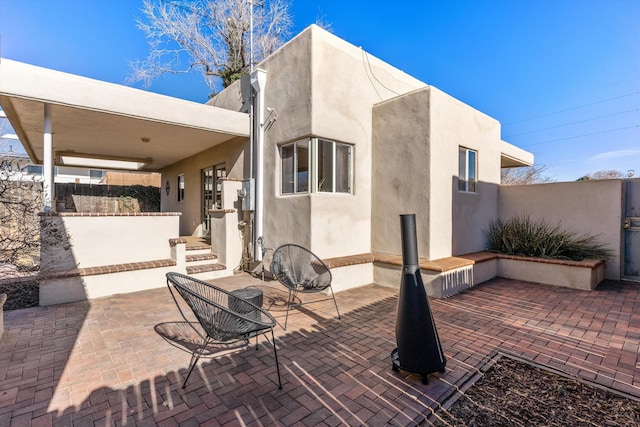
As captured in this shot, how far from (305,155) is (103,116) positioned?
433cm

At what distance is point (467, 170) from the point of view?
24.8 ft

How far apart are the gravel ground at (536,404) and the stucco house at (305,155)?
11.2 ft

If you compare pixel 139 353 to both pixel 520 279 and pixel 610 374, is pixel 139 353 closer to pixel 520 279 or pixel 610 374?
pixel 610 374

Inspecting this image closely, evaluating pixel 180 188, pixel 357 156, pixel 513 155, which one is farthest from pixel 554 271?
pixel 180 188

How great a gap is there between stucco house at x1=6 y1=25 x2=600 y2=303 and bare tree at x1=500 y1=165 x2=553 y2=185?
71.2 ft

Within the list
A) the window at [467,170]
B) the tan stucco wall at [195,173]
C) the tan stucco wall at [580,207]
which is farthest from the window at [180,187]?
the tan stucco wall at [580,207]

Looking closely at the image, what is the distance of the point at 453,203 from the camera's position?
6.89m

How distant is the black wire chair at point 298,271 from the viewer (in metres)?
4.65

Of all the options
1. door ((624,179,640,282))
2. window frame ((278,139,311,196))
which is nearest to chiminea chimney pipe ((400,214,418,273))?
window frame ((278,139,311,196))

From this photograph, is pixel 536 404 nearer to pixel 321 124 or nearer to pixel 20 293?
pixel 321 124

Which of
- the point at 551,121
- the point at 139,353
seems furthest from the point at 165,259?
the point at 551,121

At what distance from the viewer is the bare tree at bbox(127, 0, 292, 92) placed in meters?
13.5

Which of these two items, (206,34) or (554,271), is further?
(206,34)

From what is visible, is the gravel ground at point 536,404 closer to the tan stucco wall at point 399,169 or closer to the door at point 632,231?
the tan stucco wall at point 399,169
